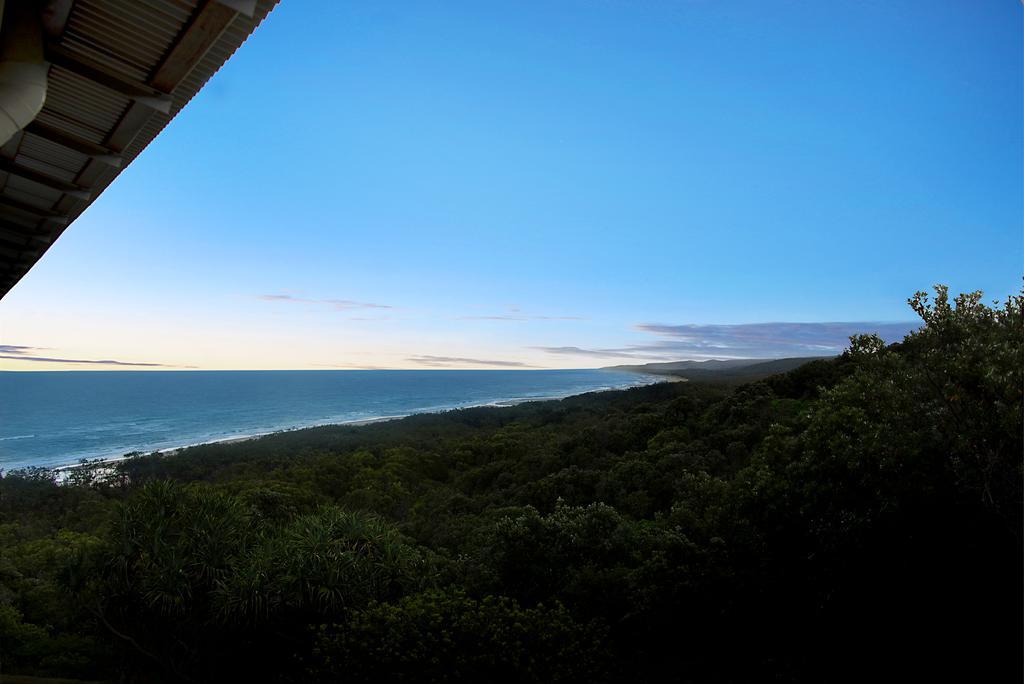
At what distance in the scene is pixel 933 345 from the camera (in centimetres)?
1091

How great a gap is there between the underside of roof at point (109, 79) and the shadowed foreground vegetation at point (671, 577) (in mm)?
8765

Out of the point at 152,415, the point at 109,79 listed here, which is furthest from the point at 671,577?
the point at 152,415

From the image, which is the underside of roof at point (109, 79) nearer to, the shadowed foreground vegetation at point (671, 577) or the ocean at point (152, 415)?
the shadowed foreground vegetation at point (671, 577)

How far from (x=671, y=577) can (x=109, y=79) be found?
11851 mm

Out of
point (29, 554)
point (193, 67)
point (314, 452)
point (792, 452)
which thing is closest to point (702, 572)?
point (792, 452)

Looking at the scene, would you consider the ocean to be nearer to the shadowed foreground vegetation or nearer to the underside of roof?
the shadowed foreground vegetation

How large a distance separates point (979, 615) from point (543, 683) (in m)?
6.66

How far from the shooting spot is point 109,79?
3398 mm

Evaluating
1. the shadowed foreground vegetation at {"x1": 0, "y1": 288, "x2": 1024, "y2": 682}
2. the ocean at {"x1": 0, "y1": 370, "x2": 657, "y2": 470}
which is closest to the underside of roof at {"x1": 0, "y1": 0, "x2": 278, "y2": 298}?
the shadowed foreground vegetation at {"x1": 0, "y1": 288, "x2": 1024, "y2": 682}

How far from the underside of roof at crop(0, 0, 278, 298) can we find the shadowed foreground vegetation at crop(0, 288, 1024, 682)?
28.8 feet

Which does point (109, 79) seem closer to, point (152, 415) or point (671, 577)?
point (671, 577)

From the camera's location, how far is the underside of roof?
292 centimetres

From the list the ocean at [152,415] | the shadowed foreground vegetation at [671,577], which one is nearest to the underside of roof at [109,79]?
the shadowed foreground vegetation at [671,577]

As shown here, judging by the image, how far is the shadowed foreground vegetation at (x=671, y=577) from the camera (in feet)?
30.8
